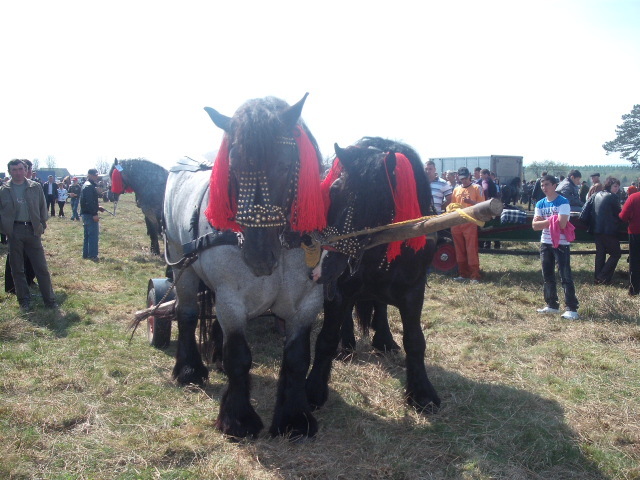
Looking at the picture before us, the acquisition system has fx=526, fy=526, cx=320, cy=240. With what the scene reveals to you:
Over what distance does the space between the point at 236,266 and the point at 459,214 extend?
4.51 ft

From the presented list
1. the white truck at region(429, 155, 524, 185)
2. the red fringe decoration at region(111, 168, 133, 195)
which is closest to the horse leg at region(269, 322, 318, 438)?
the red fringe decoration at region(111, 168, 133, 195)

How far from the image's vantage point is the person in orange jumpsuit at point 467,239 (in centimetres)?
936

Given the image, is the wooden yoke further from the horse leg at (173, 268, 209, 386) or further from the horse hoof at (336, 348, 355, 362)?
the horse hoof at (336, 348, 355, 362)

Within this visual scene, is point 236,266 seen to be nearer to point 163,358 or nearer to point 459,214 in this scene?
point 459,214

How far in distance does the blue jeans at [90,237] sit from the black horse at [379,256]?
911 cm

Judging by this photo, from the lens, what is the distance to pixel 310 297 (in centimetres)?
348

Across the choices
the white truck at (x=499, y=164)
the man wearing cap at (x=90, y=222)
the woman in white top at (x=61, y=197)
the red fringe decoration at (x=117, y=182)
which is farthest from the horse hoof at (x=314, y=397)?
the white truck at (x=499, y=164)

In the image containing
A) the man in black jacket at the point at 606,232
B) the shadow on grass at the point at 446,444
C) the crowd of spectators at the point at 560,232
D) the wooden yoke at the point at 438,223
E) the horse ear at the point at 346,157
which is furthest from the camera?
the man in black jacket at the point at 606,232

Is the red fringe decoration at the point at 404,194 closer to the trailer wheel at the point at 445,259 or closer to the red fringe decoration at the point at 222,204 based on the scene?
the red fringe decoration at the point at 222,204

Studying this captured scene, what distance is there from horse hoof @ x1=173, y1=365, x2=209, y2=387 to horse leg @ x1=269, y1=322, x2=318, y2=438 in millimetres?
1208

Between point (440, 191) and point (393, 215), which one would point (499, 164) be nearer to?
point (440, 191)

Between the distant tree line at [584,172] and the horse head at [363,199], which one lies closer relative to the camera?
the horse head at [363,199]

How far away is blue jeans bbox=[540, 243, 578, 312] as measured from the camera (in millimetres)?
6805

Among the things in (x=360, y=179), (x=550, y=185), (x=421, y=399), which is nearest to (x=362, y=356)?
(x=421, y=399)
